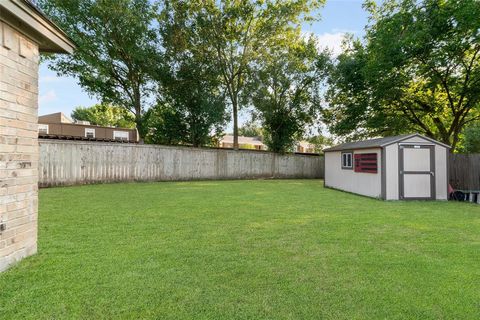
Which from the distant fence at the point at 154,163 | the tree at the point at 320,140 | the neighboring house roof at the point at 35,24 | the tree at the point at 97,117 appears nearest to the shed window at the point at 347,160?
the distant fence at the point at 154,163

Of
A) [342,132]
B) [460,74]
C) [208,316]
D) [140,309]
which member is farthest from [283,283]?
[342,132]

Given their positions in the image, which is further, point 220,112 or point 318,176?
point 318,176

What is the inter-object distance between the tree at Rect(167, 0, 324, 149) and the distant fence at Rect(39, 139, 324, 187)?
10.1 ft

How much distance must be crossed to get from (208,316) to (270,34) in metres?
16.5

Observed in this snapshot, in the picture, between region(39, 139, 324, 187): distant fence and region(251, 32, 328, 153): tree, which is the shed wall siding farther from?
region(251, 32, 328, 153): tree

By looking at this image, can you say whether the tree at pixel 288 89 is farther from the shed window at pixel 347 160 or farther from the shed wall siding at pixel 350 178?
the shed window at pixel 347 160

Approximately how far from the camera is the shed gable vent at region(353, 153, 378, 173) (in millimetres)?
8845

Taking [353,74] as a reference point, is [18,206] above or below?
below

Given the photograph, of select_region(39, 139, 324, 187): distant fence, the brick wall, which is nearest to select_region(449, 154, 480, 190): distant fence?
select_region(39, 139, 324, 187): distant fence

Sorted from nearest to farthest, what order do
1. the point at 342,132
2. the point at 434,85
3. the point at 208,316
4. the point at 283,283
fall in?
the point at 208,316
the point at 283,283
the point at 434,85
the point at 342,132

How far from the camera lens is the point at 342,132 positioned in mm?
16734

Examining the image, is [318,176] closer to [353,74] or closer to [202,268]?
[353,74]

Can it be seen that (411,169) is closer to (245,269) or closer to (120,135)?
(245,269)

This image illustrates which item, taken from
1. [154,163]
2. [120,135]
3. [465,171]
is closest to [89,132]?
[120,135]
